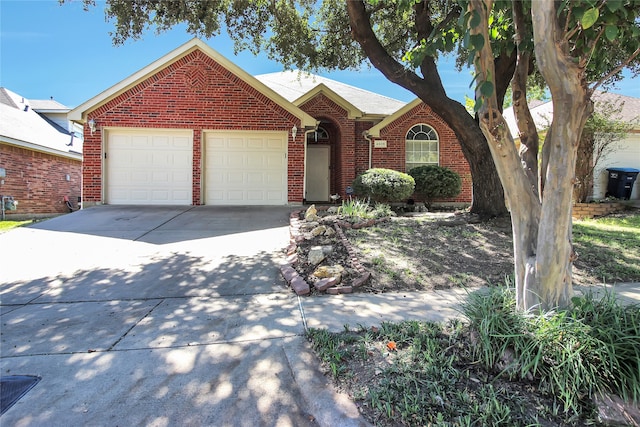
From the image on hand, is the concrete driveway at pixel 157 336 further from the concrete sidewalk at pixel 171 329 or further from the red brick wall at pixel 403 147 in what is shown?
the red brick wall at pixel 403 147

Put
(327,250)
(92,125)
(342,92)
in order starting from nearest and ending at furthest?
(327,250) < (92,125) < (342,92)

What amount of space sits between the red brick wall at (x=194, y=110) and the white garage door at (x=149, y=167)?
0.25m

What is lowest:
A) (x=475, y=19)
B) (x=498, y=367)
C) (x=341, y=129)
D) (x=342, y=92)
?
(x=498, y=367)

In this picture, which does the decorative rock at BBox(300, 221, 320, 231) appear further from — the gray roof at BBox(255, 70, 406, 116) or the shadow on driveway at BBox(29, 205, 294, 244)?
the gray roof at BBox(255, 70, 406, 116)

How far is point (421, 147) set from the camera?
44.2 ft

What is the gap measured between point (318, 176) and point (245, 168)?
3661mm

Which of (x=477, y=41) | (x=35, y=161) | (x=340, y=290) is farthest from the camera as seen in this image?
(x=35, y=161)

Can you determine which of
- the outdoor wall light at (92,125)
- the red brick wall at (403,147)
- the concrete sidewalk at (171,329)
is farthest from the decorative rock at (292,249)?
the outdoor wall light at (92,125)

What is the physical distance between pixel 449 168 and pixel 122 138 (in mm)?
11225

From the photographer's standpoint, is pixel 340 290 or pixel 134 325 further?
pixel 340 290

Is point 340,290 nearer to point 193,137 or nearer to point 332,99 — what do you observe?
point 193,137

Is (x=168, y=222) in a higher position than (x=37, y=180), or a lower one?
lower

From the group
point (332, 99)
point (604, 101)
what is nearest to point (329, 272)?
point (332, 99)

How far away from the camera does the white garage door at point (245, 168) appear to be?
37.7ft
